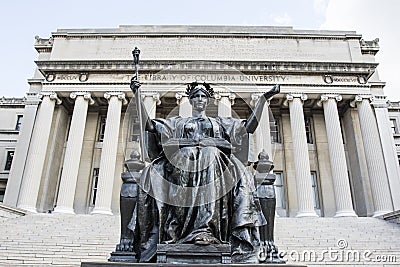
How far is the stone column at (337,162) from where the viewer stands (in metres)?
24.3

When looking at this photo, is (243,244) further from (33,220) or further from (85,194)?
(85,194)

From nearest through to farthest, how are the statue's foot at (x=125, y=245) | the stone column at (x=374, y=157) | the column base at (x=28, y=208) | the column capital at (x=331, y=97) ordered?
the statue's foot at (x=125, y=245)
the column base at (x=28, y=208)
the stone column at (x=374, y=157)
the column capital at (x=331, y=97)

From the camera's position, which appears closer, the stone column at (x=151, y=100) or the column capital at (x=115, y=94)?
the stone column at (x=151, y=100)

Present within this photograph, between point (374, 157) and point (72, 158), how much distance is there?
2217 cm

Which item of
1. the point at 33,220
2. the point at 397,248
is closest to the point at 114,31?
the point at 33,220

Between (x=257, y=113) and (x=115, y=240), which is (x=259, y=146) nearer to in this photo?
(x=115, y=240)

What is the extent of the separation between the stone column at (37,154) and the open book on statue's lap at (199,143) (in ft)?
73.1

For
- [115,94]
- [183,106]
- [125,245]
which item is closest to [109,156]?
[115,94]

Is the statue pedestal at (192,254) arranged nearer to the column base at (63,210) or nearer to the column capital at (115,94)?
the column base at (63,210)

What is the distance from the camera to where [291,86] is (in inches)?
1101

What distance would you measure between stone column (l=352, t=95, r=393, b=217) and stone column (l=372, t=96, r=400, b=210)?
84 centimetres

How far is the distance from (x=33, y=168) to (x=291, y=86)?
20554mm

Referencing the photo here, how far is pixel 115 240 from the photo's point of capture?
14.4 m

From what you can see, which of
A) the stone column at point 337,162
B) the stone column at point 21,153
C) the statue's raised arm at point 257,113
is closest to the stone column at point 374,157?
the stone column at point 337,162
